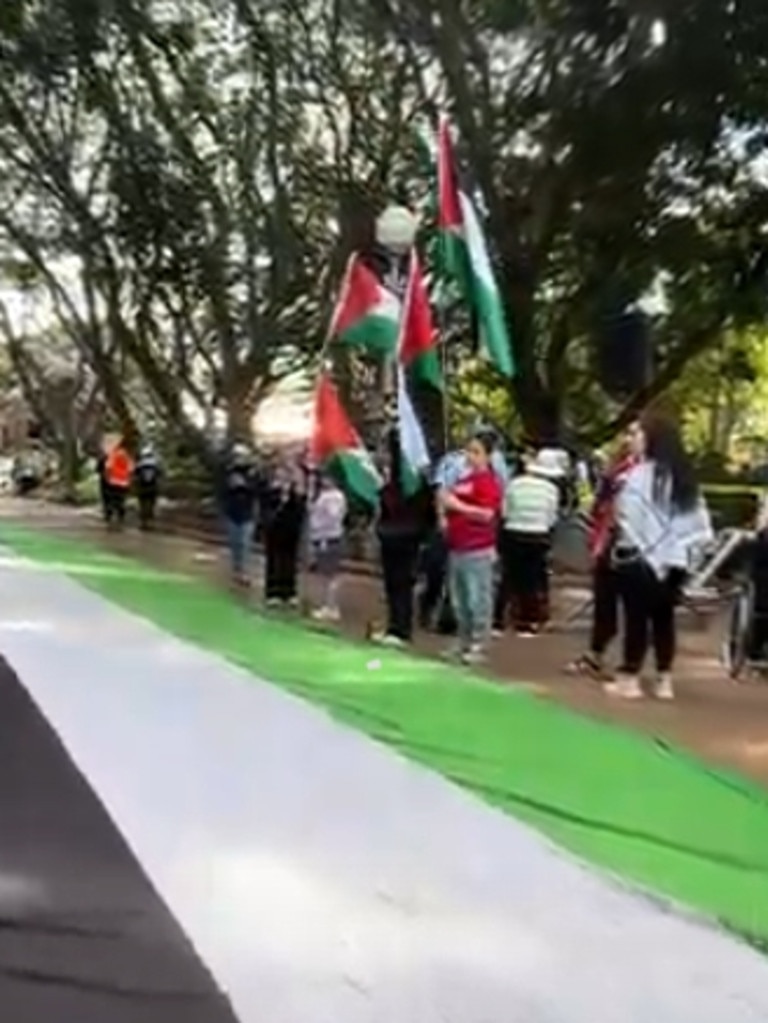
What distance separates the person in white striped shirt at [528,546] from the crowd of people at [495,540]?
11mm

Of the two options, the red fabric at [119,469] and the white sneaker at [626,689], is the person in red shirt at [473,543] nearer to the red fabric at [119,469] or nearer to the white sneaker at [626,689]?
the white sneaker at [626,689]

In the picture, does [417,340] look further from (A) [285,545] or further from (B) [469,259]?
(A) [285,545]

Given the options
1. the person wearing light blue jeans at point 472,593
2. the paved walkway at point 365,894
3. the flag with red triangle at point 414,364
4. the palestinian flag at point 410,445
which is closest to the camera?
the paved walkway at point 365,894

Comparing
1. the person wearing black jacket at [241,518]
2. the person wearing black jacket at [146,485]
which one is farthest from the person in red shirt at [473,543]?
the person wearing black jacket at [146,485]

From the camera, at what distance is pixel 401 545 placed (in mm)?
14570

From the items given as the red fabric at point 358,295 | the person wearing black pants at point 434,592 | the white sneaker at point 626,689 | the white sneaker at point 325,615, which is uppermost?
the red fabric at point 358,295

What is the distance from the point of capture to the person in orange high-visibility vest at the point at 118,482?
36.4m

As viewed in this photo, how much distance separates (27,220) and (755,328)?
1580cm

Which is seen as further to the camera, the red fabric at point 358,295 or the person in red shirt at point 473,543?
the red fabric at point 358,295

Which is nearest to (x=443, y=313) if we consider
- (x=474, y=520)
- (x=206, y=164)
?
(x=474, y=520)

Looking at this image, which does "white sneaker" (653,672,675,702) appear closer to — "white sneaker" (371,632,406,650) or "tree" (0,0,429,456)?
"white sneaker" (371,632,406,650)

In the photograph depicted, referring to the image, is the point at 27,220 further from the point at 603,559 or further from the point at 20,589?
the point at 603,559

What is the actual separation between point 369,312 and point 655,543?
249 inches

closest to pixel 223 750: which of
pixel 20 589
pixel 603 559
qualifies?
pixel 603 559
